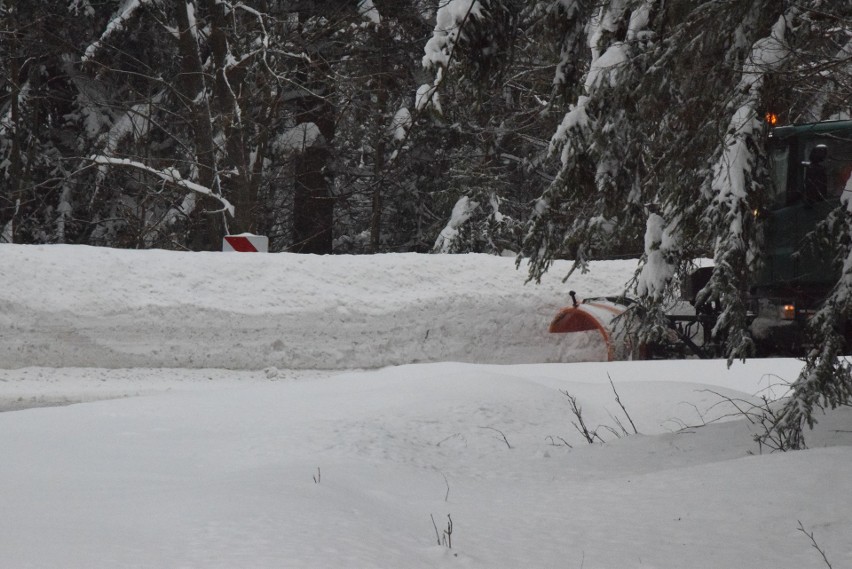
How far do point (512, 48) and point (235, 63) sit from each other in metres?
11.8

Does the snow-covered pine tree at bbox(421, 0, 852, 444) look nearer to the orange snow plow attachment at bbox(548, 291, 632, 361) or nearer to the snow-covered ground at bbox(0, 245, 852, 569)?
the snow-covered ground at bbox(0, 245, 852, 569)

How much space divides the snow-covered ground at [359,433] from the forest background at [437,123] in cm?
88

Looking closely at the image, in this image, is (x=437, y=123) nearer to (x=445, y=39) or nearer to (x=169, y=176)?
(x=445, y=39)

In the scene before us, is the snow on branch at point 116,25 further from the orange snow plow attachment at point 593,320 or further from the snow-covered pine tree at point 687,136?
the snow-covered pine tree at point 687,136

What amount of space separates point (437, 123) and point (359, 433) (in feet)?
6.46

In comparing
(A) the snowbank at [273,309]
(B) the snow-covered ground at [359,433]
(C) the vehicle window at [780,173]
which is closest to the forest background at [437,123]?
(B) the snow-covered ground at [359,433]

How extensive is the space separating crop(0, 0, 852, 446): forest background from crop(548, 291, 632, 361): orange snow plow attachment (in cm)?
64

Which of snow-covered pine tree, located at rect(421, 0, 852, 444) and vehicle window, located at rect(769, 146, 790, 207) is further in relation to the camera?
vehicle window, located at rect(769, 146, 790, 207)

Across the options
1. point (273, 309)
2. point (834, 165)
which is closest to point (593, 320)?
point (834, 165)

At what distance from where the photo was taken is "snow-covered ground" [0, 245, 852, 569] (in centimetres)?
343

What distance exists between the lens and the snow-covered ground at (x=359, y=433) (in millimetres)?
3426

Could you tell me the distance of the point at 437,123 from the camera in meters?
6.13

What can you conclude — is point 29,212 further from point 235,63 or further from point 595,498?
point 595,498

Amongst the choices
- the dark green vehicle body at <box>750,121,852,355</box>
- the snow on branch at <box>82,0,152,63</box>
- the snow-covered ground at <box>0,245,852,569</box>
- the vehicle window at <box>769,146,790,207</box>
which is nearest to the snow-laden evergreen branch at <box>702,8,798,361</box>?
the snow-covered ground at <box>0,245,852,569</box>
